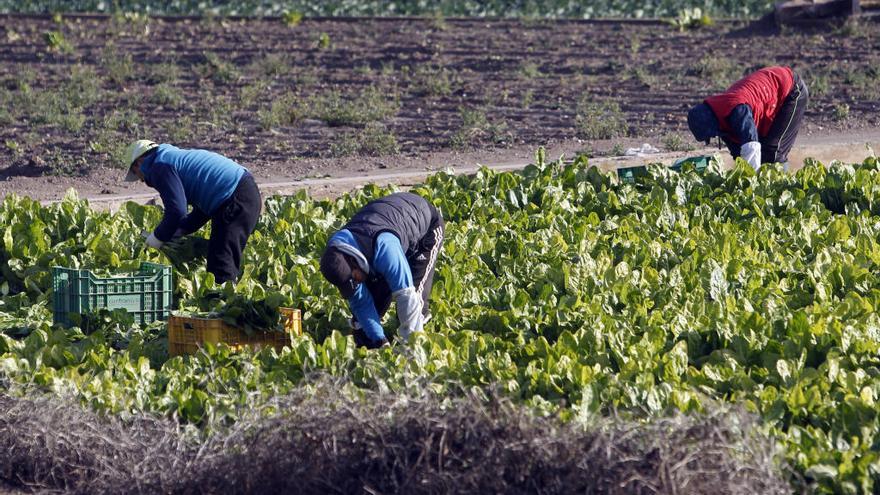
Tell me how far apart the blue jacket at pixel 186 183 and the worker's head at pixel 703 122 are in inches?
166

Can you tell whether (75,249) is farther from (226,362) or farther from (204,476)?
(204,476)

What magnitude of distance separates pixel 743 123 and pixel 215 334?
560 centimetres

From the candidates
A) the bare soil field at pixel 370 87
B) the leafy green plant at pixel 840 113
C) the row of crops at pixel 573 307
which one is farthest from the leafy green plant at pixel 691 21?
the row of crops at pixel 573 307

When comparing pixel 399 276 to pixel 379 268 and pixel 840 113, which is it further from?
pixel 840 113

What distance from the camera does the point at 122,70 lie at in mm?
19469

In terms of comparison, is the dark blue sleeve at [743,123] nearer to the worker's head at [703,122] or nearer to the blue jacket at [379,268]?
the worker's head at [703,122]

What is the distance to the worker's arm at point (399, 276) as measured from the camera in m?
7.10

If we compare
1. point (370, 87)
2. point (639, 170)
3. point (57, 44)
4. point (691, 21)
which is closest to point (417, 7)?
point (691, 21)

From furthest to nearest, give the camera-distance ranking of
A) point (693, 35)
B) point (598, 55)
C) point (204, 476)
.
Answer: point (693, 35) < point (598, 55) < point (204, 476)

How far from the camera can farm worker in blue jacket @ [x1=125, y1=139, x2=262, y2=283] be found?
29.0ft

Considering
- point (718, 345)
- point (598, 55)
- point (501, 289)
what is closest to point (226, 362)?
point (501, 289)

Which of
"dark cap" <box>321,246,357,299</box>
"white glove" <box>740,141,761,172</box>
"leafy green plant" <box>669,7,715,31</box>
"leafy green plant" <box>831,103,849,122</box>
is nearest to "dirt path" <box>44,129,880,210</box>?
"leafy green plant" <box>831,103,849,122</box>

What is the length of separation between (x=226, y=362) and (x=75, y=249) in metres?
2.88

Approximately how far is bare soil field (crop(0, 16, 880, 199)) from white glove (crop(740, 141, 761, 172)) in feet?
10.6
